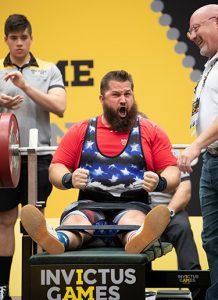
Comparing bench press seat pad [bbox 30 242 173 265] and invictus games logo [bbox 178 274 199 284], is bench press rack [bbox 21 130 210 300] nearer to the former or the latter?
bench press seat pad [bbox 30 242 173 265]

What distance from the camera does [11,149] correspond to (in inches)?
189

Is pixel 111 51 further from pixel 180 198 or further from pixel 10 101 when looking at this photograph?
pixel 10 101

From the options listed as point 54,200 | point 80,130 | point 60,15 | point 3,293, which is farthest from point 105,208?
point 60,15

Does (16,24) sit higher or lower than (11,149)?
higher

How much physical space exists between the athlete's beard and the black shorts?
32.2 inches

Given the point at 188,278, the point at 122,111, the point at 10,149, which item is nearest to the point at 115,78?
the point at 122,111

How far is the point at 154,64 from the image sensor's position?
7.00 metres

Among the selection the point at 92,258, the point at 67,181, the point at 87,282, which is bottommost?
the point at 87,282

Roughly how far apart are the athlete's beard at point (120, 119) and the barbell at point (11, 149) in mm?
422

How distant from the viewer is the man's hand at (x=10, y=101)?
512 centimetres

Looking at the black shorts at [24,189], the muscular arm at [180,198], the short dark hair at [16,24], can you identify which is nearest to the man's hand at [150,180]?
the black shorts at [24,189]

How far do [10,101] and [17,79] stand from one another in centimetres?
14

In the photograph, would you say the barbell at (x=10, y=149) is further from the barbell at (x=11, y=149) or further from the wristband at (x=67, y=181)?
the wristband at (x=67, y=181)

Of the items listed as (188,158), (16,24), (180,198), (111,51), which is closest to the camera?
(188,158)
